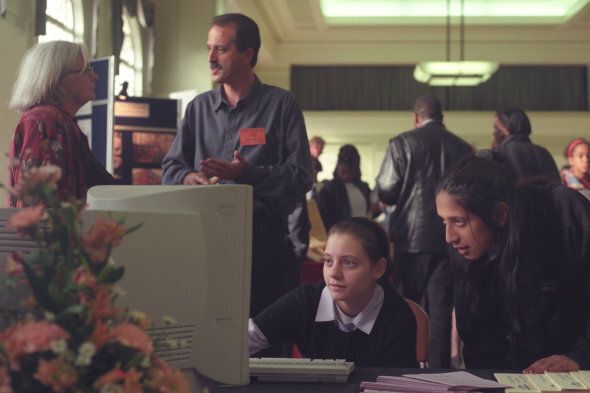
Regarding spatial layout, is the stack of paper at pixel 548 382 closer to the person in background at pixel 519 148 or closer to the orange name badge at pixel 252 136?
the orange name badge at pixel 252 136

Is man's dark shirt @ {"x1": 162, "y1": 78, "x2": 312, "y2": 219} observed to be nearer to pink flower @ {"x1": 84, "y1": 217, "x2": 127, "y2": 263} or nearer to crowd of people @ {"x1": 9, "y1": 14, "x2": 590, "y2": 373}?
crowd of people @ {"x1": 9, "y1": 14, "x2": 590, "y2": 373}

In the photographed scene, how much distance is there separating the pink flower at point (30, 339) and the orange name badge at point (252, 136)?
5.78ft

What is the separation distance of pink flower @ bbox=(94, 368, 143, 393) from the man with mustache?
63.3 inches

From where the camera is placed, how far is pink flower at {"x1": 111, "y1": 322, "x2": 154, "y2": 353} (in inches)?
32.9

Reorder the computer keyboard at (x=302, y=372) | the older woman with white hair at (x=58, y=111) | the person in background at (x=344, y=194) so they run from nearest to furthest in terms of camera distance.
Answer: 1. the computer keyboard at (x=302, y=372)
2. the older woman with white hair at (x=58, y=111)
3. the person in background at (x=344, y=194)

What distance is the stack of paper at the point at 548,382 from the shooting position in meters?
1.51

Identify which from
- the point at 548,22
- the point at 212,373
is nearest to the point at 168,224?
the point at 212,373

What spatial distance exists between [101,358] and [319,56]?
11.2m

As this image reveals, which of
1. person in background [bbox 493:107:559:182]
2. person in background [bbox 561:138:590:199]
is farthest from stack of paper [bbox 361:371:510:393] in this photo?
person in background [bbox 561:138:590:199]

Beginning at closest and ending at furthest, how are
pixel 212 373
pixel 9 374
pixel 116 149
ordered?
pixel 9 374 → pixel 212 373 → pixel 116 149

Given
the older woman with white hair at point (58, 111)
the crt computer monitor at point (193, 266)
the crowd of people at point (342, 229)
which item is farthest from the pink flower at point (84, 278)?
the older woman with white hair at point (58, 111)

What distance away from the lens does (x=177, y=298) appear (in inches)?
49.8

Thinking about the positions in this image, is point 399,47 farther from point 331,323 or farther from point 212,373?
point 212,373

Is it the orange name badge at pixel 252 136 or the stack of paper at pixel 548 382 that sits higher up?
the orange name badge at pixel 252 136
